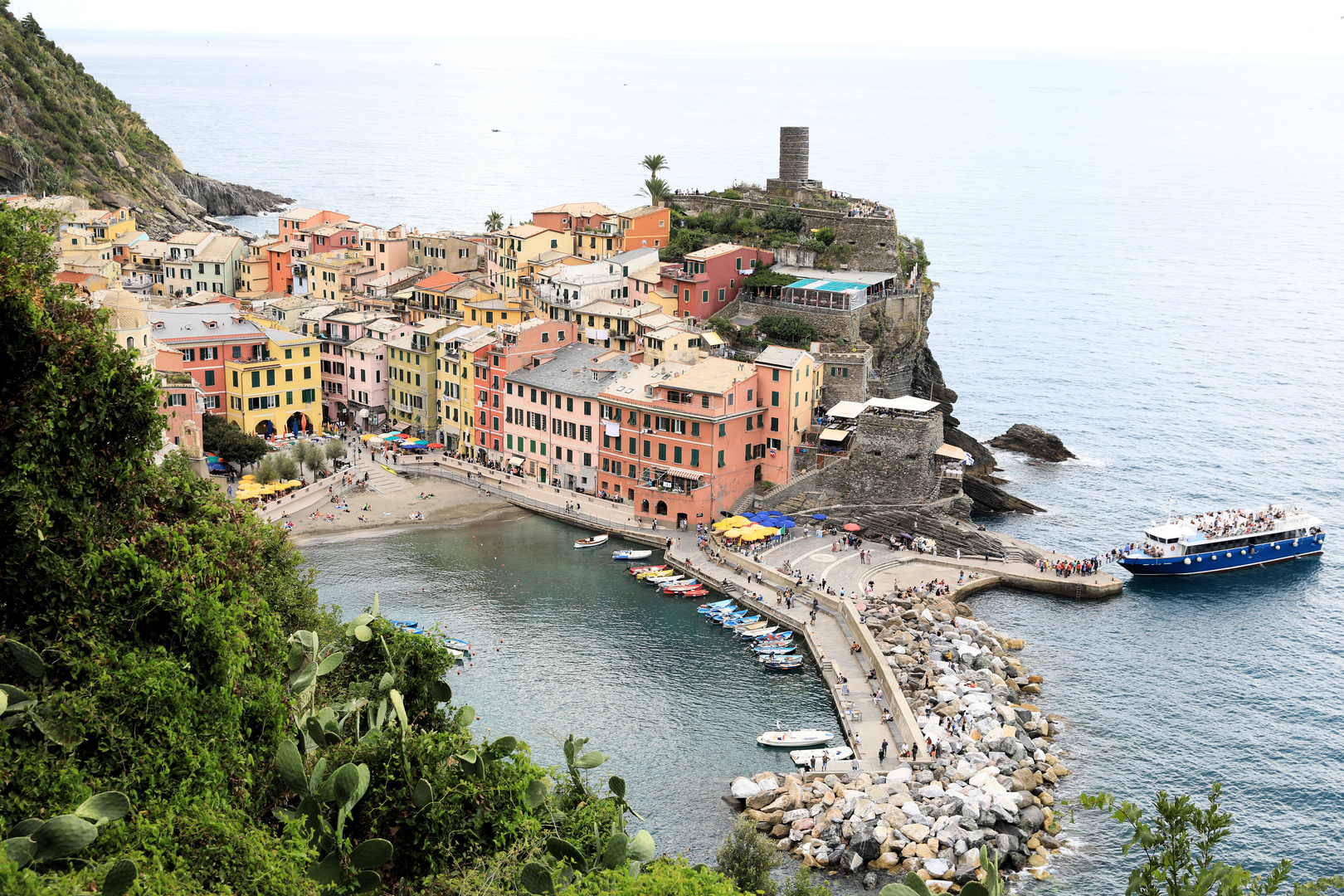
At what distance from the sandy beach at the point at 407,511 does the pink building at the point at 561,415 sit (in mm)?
3960

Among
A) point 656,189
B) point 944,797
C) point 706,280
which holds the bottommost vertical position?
point 944,797

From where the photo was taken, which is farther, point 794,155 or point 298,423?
point 794,155

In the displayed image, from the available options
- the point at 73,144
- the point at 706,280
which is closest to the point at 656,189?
the point at 706,280

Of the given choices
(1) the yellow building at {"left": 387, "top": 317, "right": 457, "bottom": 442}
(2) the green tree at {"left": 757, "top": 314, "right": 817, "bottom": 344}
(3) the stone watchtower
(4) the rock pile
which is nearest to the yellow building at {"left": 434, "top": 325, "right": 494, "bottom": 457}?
(1) the yellow building at {"left": 387, "top": 317, "right": 457, "bottom": 442}

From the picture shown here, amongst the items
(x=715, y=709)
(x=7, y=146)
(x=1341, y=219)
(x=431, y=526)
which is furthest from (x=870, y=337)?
(x=1341, y=219)

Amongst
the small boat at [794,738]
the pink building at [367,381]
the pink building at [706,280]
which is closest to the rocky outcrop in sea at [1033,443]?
the pink building at [706,280]

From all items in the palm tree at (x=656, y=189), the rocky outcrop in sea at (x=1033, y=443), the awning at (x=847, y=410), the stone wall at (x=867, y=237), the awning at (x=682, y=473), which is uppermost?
the palm tree at (x=656, y=189)

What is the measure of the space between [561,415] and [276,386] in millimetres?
16744

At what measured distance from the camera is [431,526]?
63.7m

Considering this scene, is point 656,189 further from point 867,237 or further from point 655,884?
point 655,884

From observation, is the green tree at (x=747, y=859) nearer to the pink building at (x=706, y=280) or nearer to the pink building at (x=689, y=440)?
the pink building at (x=689, y=440)

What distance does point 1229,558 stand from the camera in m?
64.2

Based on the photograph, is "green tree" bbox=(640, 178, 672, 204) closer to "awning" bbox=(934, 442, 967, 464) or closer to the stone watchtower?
the stone watchtower

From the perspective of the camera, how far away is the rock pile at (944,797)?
37094mm
